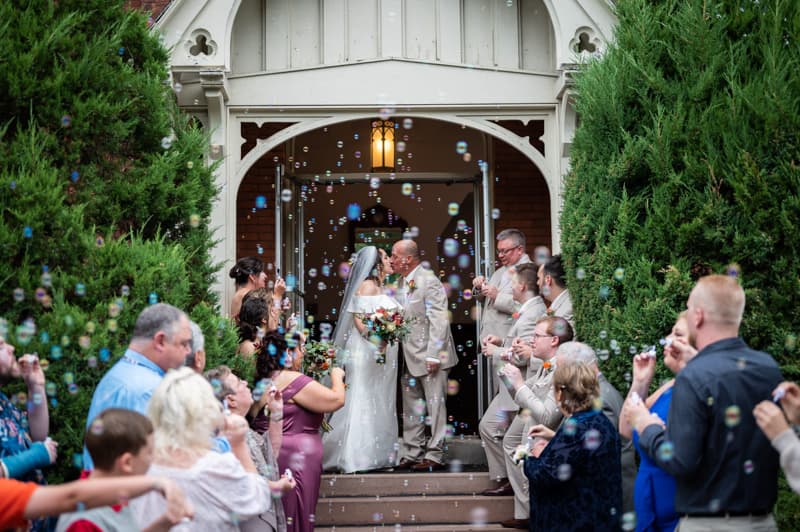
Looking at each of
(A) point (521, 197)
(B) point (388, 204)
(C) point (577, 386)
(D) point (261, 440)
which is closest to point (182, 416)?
(D) point (261, 440)

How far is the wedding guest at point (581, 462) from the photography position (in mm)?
5004

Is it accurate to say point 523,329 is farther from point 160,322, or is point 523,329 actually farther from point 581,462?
point 160,322

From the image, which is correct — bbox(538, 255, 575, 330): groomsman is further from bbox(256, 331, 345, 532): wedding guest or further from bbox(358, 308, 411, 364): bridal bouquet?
bbox(256, 331, 345, 532): wedding guest

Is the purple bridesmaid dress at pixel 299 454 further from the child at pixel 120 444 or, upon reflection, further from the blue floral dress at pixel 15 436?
the child at pixel 120 444

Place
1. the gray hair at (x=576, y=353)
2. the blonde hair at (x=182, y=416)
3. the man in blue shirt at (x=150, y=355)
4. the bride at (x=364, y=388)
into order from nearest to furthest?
→ the blonde hair at (x=182, y=416) < the man in blue shirt at (x=150, y=355) < the gray hair at (x=576, y=353) < the bride at (x=364, y=388)

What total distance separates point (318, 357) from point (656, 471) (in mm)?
4130

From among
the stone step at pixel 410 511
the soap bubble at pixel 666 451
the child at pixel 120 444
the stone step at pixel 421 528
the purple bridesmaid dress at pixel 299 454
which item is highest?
the child at pixel 120 444

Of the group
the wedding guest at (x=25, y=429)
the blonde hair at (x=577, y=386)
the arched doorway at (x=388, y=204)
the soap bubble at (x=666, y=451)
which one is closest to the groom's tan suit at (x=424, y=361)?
the arched doorway at (x=388, y=204)

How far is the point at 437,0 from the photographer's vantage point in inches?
360

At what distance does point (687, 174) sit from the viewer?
258 inches

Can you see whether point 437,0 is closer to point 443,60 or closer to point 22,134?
point 443,60

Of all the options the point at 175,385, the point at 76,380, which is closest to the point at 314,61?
the point at 76,380

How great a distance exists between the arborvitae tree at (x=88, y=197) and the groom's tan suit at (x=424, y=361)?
2367 millimetres

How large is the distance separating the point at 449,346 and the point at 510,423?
1.35m
